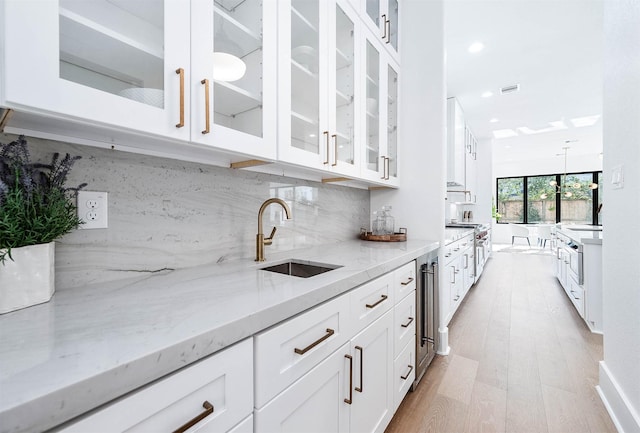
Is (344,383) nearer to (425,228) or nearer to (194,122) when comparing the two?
(194,122)

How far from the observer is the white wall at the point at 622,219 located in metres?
1.29

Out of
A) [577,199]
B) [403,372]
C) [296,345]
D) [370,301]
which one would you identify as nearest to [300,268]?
[370,301]

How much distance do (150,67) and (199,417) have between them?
0.91m

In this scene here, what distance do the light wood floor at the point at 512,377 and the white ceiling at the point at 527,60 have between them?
2.89 m

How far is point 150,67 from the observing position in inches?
32.8

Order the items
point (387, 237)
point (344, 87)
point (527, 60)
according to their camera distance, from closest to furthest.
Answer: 1. point (344, 87)
2. point (387, 237)
3. point (527, 60)

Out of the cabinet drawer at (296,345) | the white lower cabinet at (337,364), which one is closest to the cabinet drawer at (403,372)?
the white lower cabinet at (337,364)

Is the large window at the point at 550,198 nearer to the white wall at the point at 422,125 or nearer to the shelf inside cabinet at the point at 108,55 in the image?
the white wall at the point at 422,125

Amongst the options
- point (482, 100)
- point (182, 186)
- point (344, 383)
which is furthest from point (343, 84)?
point (482, 100)

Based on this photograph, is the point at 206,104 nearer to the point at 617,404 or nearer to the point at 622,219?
the point at 622,219

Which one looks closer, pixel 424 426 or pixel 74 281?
pixel 74 281

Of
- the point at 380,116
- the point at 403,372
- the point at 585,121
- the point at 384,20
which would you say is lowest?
the point at 403,372

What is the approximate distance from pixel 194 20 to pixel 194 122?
0.32 metres

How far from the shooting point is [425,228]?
2250 millimetres
